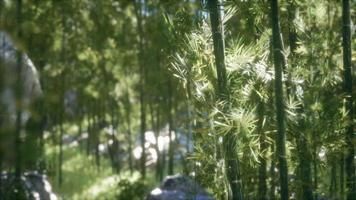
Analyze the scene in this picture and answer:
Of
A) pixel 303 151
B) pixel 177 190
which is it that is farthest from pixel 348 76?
pixel 177 190

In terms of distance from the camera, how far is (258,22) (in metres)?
5.27

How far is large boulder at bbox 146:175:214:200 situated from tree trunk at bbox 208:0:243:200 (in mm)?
3359

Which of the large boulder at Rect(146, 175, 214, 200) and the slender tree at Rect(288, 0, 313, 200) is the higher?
the slender tree at Rect(288, 0, 313, 200)

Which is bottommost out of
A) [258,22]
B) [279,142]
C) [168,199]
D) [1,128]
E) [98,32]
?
[168,199]

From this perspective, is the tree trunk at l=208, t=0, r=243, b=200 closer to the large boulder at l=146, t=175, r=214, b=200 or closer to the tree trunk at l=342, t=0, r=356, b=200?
the tree trunk at l=342, t=0, r=356, b=200

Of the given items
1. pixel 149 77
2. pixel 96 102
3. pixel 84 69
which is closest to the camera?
pixel 149 77

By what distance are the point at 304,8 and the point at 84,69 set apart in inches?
399

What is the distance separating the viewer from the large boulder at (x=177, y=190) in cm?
797

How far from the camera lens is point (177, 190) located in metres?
8.48

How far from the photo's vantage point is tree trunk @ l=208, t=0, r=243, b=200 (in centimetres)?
430

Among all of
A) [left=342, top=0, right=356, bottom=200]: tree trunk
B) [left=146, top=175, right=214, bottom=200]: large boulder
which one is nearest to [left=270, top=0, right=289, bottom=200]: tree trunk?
[left=342, top=0, right=356, bottom=200]: tree trunk

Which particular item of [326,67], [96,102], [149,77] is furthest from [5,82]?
[96,102]

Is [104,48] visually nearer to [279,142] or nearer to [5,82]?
[279,142]

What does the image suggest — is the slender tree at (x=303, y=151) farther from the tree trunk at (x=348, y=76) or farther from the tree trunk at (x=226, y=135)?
the tree trunk at (x=226, y=135)
